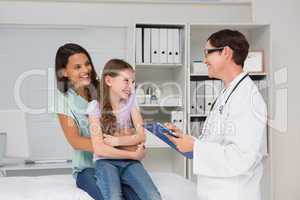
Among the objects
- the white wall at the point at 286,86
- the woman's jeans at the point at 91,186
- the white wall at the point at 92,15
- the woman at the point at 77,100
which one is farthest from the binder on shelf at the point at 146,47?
the woman's jeans at the point at 91,186

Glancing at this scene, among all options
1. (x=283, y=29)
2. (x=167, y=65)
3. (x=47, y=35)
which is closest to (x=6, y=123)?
(x=47, y=35)

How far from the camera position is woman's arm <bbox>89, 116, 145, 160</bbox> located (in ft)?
7.36

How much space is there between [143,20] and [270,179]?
1710 mm

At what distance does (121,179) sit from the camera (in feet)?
7.19

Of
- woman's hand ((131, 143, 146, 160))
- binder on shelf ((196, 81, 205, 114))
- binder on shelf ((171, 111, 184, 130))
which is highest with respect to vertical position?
binder on shelf ((196, 81, 205, 114))

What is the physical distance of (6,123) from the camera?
3.56 metres

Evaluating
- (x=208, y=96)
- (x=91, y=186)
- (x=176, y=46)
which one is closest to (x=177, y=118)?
(x=208, y=96)

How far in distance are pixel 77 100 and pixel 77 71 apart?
0.54 ft

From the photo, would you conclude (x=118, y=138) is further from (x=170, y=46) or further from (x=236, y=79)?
(x=170, y=46)

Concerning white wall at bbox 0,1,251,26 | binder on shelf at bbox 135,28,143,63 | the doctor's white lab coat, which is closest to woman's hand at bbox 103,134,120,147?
the doctor's white lab coat

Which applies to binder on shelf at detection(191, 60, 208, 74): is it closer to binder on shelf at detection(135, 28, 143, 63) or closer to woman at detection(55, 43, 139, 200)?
binder on shelf at detection(135, 28, 143, 63)

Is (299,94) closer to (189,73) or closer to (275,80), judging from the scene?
(275,80)

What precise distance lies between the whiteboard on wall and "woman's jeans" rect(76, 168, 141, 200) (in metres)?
1.55

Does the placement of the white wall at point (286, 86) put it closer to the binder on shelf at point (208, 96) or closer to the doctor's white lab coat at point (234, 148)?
the binder on shelf at point (208, 96)
